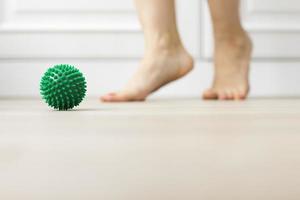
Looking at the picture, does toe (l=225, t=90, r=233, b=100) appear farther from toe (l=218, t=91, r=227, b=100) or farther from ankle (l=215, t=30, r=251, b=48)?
ankle (l=215, t=30, r=251, b=48)

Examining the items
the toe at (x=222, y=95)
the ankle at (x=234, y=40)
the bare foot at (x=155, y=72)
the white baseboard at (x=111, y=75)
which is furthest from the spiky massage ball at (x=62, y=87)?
the white baseboard at (x=111, y=75)

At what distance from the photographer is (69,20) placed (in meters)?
2.06

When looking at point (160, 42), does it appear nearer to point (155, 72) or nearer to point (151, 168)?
point (155, 72)

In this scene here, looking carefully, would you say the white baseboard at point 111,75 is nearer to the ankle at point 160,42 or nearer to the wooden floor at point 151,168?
the ankle at point 160,42

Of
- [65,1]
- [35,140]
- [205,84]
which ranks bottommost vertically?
[205,84]

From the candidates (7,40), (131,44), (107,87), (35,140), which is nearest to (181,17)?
(131,44)

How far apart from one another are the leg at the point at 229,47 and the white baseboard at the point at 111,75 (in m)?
0.39

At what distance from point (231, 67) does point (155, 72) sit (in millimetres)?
252

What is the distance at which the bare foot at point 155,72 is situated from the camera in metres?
1.43

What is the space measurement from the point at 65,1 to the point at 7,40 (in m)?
0.23

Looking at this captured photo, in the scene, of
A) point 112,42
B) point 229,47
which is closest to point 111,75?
point 112,42

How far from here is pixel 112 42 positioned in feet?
6.73

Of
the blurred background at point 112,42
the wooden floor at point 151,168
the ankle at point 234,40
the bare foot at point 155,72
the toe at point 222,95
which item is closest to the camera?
the wooden floor at point 151,168

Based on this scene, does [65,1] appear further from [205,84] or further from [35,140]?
[35,140]
